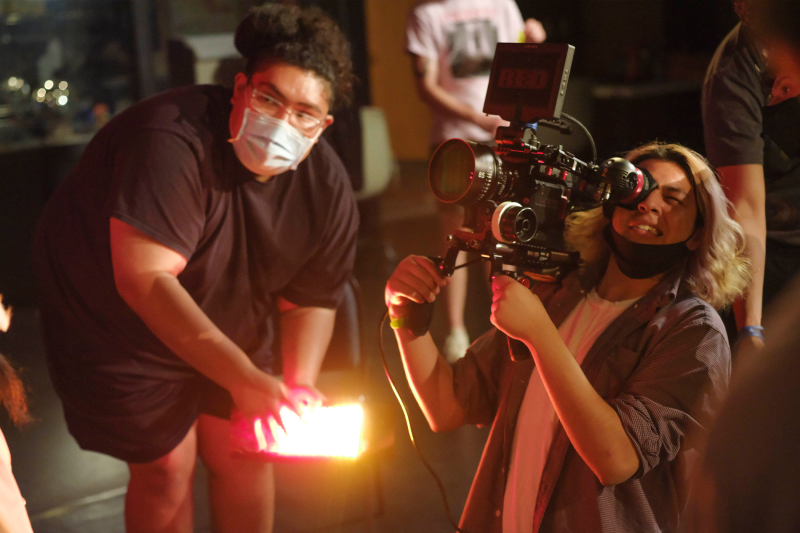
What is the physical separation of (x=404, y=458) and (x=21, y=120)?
Answer: 3.51 m

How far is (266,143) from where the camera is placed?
5.19 feet

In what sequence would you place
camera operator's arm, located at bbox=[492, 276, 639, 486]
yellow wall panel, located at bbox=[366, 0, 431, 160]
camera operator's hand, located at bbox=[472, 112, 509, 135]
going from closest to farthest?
camera operator's arm, located at bbox=[492, 276, 639, 486] → camera operator's hand, located at bbox=[472, 112, 509, 135] → yellow wall panel, located at bbox=[366, 0, 431, 160]

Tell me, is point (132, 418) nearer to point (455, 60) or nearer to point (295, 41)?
point (295, 41)

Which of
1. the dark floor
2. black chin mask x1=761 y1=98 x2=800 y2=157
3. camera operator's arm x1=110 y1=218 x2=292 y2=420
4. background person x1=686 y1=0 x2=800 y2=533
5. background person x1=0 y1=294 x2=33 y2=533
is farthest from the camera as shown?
the dark floor

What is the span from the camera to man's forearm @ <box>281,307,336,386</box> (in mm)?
1822

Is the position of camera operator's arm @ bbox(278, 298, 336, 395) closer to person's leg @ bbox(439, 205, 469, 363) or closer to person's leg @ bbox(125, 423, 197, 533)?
person's leg @ bbox(125, 423, 197, 533)

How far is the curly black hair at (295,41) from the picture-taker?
157cm

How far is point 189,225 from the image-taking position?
1.56m

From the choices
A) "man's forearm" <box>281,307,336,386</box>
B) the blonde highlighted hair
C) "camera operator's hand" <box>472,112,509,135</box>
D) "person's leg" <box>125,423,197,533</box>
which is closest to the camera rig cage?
the blonde highlighted hair

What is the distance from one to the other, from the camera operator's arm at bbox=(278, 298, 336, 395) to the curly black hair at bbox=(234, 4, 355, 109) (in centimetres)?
54

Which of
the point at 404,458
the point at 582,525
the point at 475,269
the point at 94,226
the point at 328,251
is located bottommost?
the point at 475,269

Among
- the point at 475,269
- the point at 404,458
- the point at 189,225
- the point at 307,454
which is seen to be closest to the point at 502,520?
the point at 307,454

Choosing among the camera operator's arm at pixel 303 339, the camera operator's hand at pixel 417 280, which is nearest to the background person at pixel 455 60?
the camera operator's arm at pixel 303 339

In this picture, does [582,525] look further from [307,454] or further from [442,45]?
[442,45]
